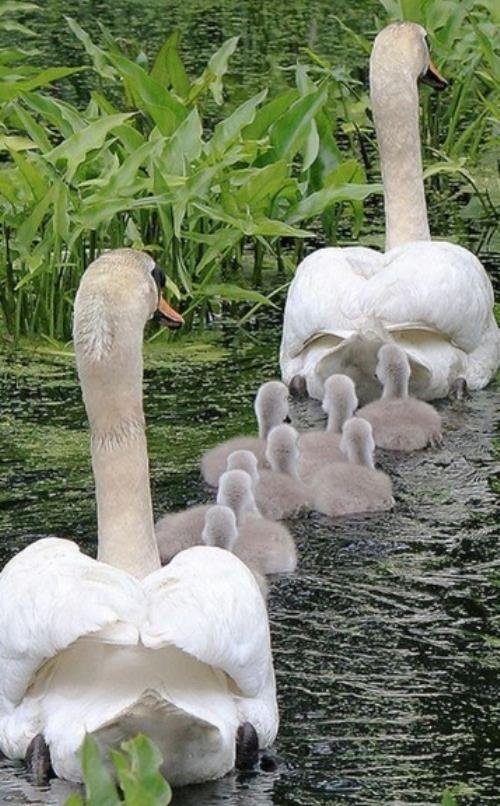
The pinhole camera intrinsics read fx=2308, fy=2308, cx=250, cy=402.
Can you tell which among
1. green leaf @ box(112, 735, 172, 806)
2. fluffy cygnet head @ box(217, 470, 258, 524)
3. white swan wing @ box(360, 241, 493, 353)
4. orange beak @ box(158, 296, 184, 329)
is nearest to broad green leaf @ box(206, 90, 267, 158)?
white swan wing @ box(360, 241, 493, 353)

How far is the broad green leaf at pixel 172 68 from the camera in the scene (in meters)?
10.8

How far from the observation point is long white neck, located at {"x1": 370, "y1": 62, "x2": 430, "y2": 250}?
998 cm

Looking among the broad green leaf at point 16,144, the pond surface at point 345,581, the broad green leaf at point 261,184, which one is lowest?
the pond surface at point 345,581

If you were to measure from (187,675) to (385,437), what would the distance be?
10.4ft

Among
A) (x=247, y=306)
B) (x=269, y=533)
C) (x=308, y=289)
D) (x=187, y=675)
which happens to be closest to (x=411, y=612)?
(x=269, y=533)

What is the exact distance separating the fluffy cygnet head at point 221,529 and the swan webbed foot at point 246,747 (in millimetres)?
1377

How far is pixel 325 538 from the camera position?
761 cm

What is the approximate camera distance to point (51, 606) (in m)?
5.39

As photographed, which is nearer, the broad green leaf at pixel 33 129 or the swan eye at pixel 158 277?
the swan eye at pixel 158 277

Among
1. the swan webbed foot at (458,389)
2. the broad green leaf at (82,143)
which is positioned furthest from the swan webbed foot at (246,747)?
the broad green leaf at (82,143)

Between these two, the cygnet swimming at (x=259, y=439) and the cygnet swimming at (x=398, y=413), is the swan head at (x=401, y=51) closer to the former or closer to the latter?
the cygnet swimming at (x=398, y=413)

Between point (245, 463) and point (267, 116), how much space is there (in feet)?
10.0

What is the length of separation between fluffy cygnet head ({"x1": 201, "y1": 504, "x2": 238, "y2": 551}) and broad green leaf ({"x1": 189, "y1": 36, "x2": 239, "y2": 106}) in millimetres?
3727

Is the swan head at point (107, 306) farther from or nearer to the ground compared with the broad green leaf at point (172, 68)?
nearer to the ground
